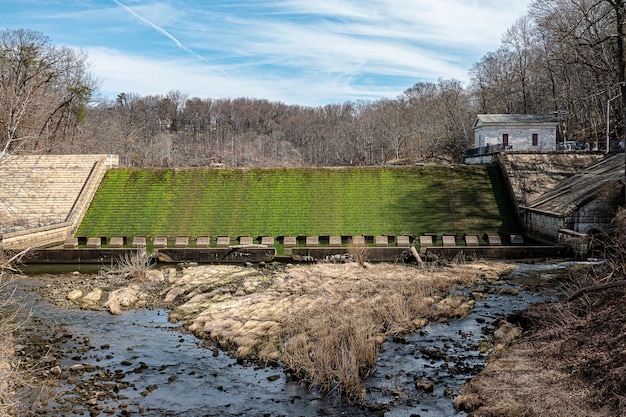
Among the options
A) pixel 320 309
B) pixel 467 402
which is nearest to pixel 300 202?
pixel 320 309

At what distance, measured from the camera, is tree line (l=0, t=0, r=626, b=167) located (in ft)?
99.5

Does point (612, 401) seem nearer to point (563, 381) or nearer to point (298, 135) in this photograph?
point (563, 381)

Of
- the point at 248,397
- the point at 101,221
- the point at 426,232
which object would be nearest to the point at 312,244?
the point at 426,232

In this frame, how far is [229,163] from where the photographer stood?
7488 cm

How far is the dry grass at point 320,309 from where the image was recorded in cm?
1041

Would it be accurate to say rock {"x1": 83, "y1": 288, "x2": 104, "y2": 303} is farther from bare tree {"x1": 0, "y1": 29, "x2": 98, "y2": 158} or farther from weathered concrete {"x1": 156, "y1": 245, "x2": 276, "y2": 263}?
bare tree {"x1": 0, "y1": 29, "x2": 98, "y2": 158}

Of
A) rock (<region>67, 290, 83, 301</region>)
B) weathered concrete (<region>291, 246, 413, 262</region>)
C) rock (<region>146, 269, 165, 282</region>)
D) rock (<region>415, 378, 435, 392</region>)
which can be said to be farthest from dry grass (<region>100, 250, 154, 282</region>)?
rock (<region>415, 378, 435, 392</region>)

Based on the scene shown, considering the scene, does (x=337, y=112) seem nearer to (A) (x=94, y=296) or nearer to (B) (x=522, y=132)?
(B) (x=522, y=132)

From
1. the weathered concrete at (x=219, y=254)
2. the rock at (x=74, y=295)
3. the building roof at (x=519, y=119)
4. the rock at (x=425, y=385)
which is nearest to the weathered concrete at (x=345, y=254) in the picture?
the weathered concrete at (x=219, y=254)

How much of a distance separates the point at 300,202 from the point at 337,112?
84.6m

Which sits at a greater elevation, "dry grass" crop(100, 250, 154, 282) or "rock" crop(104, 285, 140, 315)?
"dry grass" crop(100, 250, 154, 282)

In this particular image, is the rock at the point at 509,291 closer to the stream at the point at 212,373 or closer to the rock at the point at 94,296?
the stream at the point at 212,373

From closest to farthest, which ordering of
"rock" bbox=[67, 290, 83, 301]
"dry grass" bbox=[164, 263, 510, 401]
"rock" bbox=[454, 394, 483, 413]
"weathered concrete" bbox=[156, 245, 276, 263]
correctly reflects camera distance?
"rock" bbox=[454, 394, 483, 413]
"dry grass" bbox=[164, 263, 510, 401]
"rock" bbox=[67, 290, 83, 301]
"weathered concrete" bbox=[156, 245, 276, 263]

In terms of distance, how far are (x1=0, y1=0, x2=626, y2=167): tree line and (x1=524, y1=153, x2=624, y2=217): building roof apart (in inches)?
121
